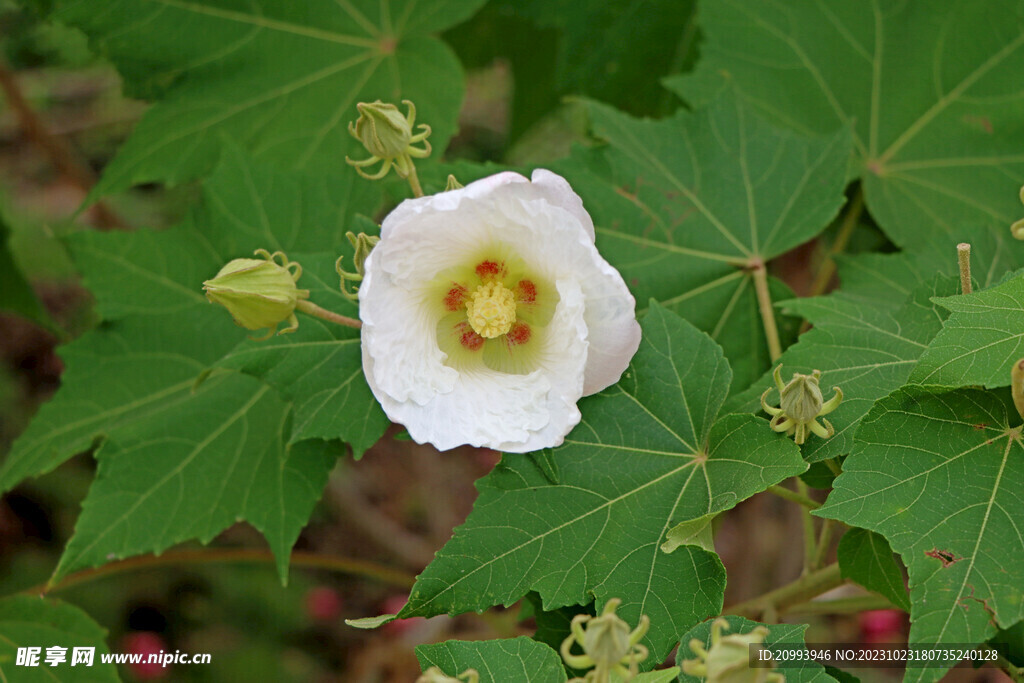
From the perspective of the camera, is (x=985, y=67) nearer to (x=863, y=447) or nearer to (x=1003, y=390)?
(x=1003, y=390)

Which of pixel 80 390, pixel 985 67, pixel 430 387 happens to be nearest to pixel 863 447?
pixel 430 387

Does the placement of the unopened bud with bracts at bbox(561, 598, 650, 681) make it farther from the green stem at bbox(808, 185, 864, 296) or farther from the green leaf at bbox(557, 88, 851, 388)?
the green stem at bbox(808, 185, 864, 296)

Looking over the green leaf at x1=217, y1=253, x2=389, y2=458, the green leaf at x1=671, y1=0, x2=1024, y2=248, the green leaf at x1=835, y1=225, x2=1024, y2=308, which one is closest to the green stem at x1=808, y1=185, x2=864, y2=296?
the green leaf at x1=671, y1=0, x2=1024, y2=248

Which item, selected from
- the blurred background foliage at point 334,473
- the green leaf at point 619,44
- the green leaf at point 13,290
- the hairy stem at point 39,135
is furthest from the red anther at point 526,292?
the hairy stem at point 39,135

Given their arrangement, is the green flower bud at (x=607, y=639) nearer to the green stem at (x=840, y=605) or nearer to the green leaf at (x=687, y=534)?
the green leaf at (x=687, y=534)

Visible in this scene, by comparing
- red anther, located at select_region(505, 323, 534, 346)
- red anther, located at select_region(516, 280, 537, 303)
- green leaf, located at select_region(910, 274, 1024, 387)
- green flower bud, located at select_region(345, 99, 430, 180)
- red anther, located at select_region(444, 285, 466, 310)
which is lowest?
red anther, located at select_region(505, 323, 534, 346)

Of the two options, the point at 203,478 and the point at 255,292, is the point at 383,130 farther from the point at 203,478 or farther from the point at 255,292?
the point at 203,478
